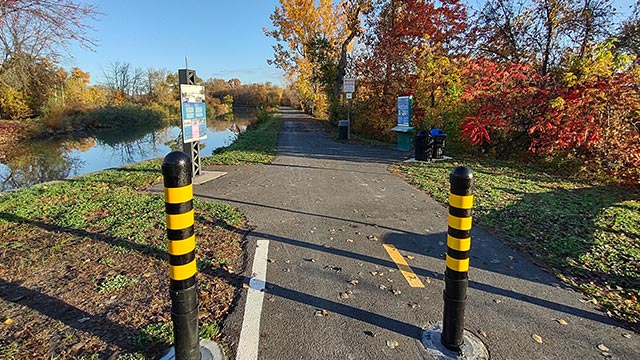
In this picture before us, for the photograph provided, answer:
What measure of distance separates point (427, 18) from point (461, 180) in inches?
626

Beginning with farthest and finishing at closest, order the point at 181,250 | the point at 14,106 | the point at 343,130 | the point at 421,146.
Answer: the point at 14,106, the point at 343,130, the point at 421,146, the point at 181,250

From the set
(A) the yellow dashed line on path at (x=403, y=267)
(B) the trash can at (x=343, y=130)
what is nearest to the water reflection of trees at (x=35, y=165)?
(A) the yellow dashed line on path at (x=403, y=267)

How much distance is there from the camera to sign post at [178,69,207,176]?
7.91 metres

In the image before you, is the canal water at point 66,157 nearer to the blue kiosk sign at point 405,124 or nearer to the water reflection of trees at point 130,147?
the water reflection of trees at point 130,147

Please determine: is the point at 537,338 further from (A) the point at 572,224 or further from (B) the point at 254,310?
(A) the point at 572,224

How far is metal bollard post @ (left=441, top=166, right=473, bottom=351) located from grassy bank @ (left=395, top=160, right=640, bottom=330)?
1.69 m

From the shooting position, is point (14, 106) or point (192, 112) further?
point (14, 106)

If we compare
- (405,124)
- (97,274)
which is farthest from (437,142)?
(97,274)

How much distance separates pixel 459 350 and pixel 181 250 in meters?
2.11

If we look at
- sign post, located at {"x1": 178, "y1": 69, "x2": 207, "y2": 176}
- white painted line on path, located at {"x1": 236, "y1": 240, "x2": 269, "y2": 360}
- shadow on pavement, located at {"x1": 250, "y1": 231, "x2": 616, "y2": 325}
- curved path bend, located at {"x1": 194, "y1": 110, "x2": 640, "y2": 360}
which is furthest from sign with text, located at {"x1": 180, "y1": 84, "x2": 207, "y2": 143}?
white painted line on path, located at {"x1": 236, "y1": 240, "x2": 269, "y2": 360}

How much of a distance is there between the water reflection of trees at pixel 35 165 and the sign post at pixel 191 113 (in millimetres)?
6069

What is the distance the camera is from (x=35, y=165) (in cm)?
1435

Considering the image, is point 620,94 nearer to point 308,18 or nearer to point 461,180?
point 461,180

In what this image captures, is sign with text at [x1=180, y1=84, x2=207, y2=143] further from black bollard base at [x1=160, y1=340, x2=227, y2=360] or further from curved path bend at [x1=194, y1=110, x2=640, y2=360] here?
black bollard base at [x1=160, y1=340, x2=227, y2=360]
